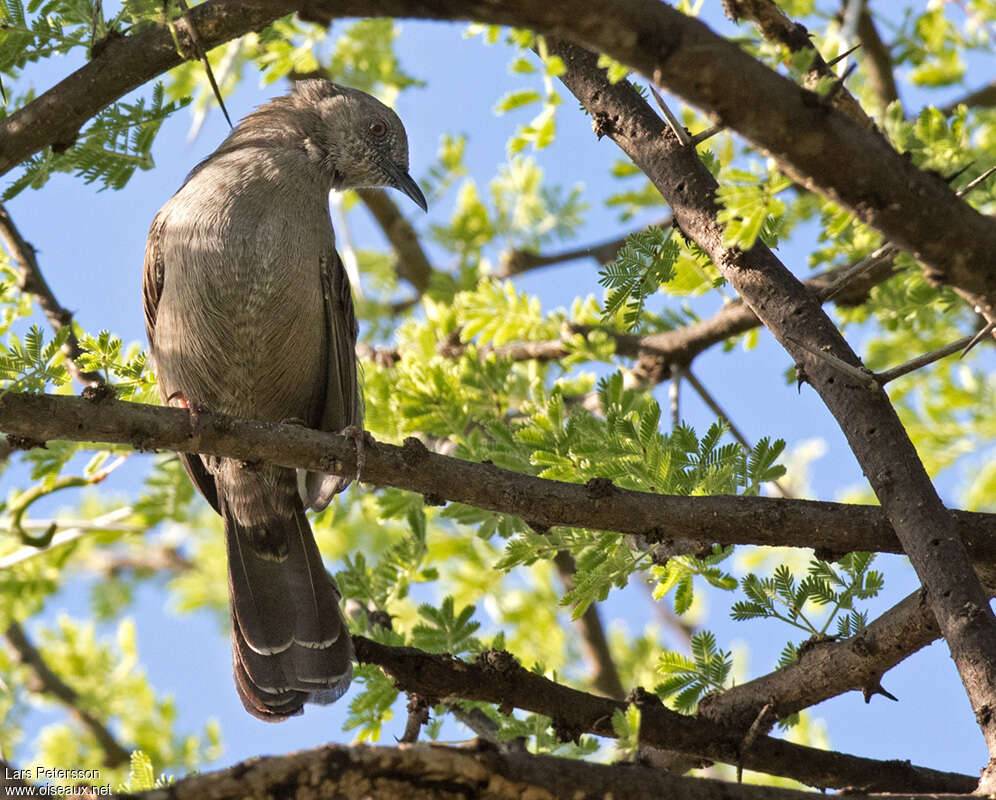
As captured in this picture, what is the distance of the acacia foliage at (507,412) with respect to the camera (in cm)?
392

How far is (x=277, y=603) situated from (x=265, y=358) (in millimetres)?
1141

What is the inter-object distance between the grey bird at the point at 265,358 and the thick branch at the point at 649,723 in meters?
1.31

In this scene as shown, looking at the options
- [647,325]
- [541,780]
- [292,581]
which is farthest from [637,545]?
[647,325]

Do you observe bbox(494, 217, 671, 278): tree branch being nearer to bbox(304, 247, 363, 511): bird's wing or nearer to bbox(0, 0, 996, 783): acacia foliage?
bbox(0, 0, 996, 783): acacia foliage

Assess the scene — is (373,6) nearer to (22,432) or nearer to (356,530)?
(22,432)

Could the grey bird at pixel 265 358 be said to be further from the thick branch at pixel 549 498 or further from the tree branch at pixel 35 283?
the thick branch at pixel 549 498

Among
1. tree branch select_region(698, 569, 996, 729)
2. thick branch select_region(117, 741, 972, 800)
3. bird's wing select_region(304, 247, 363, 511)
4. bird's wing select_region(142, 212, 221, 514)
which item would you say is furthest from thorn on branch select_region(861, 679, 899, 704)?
bird's wing select_region(142, 212, 221, 514)

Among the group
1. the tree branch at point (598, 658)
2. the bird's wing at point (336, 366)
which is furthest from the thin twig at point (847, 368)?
the tree branch at point (598, 658)

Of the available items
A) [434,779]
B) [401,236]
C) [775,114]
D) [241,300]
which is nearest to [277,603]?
[241,300]

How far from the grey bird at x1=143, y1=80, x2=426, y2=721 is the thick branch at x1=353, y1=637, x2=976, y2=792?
1.31m

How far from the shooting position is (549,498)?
351 cm

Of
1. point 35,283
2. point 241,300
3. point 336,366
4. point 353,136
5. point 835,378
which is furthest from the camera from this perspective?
point 353,136

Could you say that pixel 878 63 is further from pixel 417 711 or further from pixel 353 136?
pixel 417 711

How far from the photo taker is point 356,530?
844 centimetres
